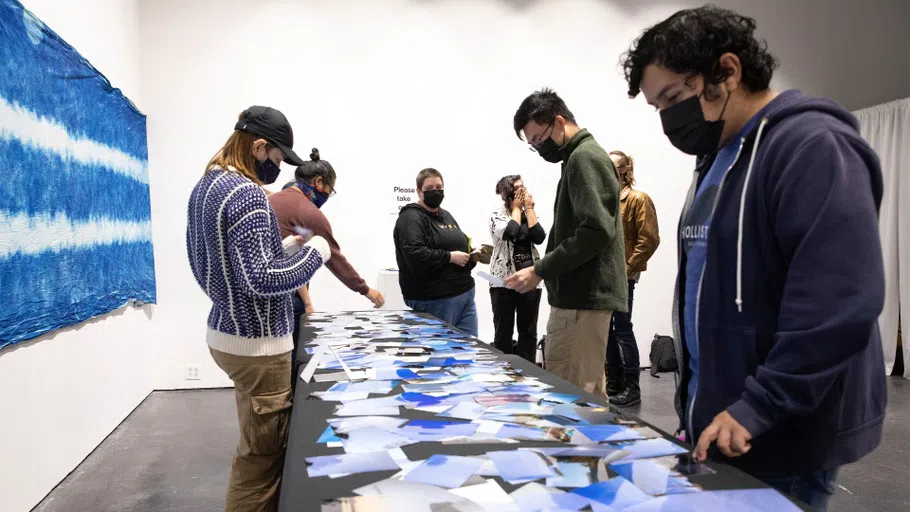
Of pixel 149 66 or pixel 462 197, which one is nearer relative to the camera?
pixel 149 66

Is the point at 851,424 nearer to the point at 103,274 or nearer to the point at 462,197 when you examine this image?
the point at 103,274

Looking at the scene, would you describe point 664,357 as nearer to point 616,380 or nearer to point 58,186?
point 616,380

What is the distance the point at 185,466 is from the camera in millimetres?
2568

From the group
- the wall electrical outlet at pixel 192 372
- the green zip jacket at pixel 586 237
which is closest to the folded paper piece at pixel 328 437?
the green zip jacket at pixel 586 237

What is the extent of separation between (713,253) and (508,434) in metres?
0.43

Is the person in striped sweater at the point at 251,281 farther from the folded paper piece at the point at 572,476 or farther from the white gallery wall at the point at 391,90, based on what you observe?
the white gallery wall at the point at 391,90

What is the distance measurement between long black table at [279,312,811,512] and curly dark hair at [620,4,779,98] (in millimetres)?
580

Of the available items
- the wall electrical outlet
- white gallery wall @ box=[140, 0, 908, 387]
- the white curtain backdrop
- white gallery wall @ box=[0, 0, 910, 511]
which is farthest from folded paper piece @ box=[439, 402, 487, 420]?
the white curtain backdrop

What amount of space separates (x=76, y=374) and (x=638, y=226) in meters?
2.96

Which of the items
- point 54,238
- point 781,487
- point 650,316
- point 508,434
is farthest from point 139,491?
point 650,316

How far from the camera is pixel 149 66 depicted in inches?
155

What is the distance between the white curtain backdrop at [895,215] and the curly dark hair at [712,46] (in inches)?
168

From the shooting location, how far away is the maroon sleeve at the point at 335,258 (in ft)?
7.35

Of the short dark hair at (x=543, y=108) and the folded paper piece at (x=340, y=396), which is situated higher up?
the short dark hair at (x=543, y=108)
